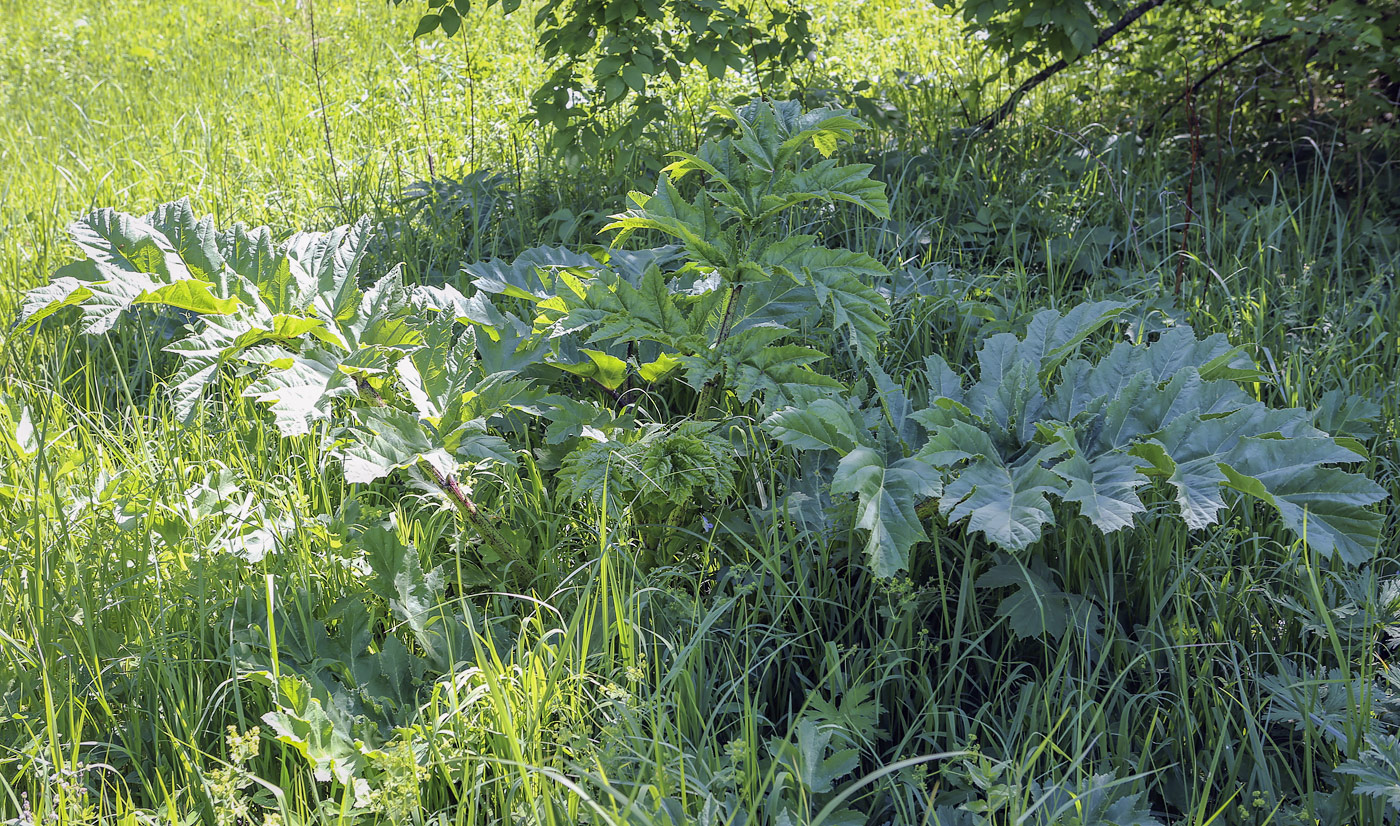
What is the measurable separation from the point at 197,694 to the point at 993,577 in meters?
1.49

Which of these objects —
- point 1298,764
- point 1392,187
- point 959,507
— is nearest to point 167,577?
point 959,507

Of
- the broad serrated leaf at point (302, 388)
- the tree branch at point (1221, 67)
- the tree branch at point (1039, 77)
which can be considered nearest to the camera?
the broad serrated leaf at point (302, 388)

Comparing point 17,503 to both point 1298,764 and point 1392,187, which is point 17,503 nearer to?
point 1298,764

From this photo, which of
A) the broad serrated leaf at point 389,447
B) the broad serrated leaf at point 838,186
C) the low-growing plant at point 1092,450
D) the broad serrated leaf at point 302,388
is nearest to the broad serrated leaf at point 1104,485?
the low-growing plant at point 1092,450

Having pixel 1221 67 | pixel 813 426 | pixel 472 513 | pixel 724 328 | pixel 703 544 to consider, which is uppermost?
pixel 1221 67

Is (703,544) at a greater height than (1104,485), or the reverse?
(1104,485)

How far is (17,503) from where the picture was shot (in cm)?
213

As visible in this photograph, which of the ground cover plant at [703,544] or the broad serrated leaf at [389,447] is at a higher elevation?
the broad serrated leaf at [389,447]

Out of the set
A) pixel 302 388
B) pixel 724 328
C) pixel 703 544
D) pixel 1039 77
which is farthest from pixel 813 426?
pixel 1039 77

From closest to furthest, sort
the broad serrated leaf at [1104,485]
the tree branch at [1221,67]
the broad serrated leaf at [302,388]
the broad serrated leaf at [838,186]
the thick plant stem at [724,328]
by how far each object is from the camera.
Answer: the broad serrated leaf at [1104,485]
the broad serrated leaf at [302,388]
the broad serrated leaf at [838,186]
the thick plant stem at [724,328]
the tree branch at [1221,67]

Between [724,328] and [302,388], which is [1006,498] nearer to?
[724,328]

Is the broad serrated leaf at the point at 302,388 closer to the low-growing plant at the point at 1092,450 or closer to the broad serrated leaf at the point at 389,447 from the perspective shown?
the broad serrated leaf at the point at 389,447

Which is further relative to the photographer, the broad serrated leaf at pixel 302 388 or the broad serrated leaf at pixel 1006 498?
the broad serrated leaf at pixel 302 388

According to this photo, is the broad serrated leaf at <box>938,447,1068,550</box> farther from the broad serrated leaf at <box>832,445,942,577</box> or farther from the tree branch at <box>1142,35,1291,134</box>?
the tree branch at <box>1142,35,1291,134</box>
